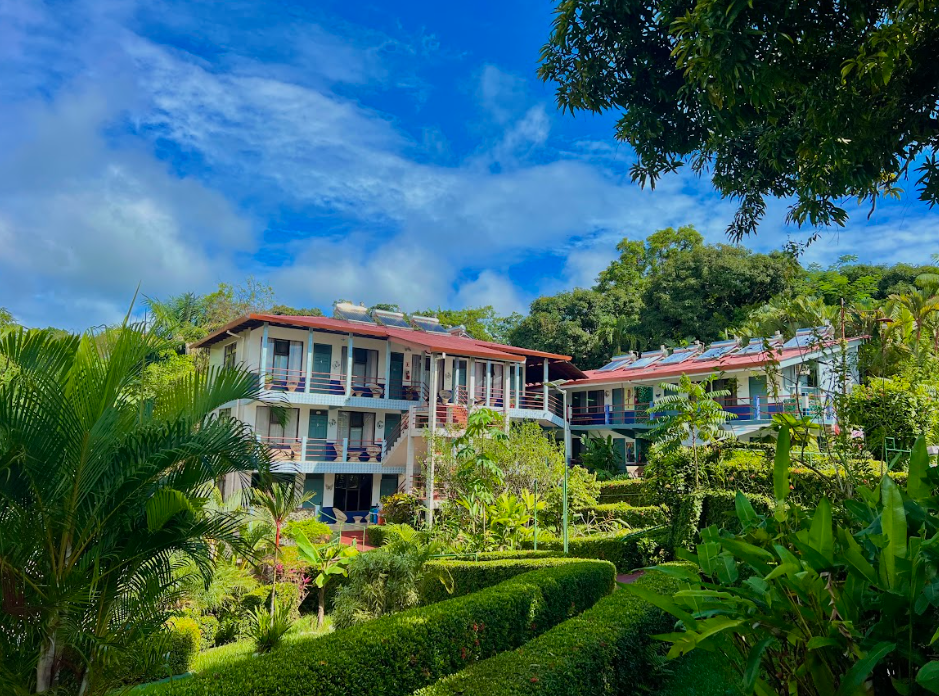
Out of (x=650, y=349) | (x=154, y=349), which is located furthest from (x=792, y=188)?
(x=650, y=349)

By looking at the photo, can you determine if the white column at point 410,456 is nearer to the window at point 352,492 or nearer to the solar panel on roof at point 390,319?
the window at point 352,492

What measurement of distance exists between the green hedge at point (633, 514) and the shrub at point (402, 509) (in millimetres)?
7862

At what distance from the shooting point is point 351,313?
32.2 meters

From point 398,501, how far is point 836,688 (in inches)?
850

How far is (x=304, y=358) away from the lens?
26.3m

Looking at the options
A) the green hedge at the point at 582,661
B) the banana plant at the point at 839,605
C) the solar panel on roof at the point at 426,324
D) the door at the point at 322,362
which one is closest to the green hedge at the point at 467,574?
the green hedge at the point at 582,661

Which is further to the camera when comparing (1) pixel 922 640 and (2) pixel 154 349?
(2) pixel 154 349

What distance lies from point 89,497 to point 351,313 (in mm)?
27227

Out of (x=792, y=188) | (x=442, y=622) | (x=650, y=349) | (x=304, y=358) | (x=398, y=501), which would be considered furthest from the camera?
(x=650, y=349)

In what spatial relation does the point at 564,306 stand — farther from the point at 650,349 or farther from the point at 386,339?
the point at 386,339

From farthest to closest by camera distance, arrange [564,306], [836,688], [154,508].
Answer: [564,306], [154,508], [836,688]

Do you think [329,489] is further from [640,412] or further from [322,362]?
[640,412]

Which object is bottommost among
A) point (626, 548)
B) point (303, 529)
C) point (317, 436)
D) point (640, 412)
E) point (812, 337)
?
point (626, 548)

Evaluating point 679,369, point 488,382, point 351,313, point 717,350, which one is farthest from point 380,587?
point 717,350
